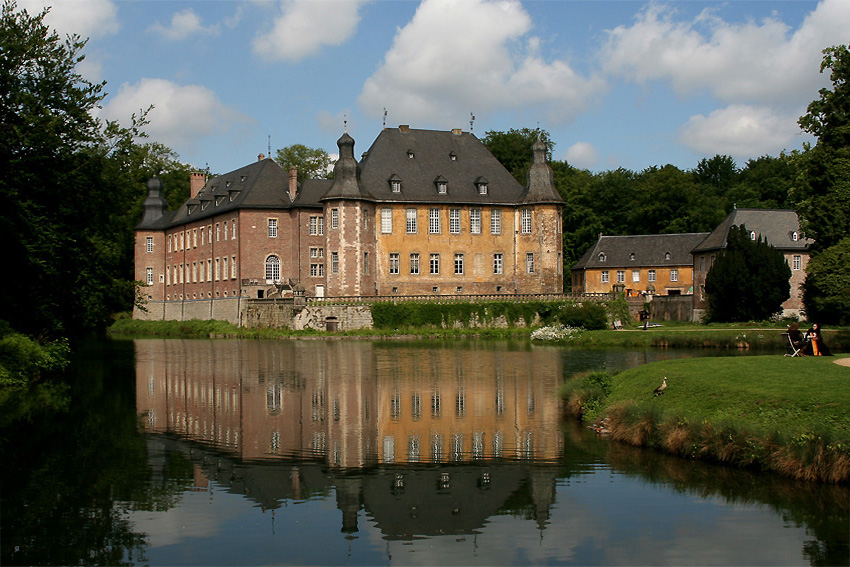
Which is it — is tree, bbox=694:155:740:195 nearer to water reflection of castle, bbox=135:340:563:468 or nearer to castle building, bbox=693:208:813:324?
castle building, bbox=693:208:813:324

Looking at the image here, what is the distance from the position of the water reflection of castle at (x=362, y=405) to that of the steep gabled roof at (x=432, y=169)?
24755 millimetres

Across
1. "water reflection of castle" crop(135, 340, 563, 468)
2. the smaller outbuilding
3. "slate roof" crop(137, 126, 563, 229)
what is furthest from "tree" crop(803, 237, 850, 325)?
the smaller outbuilding

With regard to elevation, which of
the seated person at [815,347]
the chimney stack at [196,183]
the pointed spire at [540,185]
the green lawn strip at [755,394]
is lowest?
the green lawn strip at [755,394]

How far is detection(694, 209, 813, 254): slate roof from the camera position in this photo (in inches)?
2188

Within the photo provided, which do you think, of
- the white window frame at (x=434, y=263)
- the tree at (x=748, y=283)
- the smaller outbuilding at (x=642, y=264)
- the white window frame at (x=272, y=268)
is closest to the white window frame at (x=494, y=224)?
the white window frame at (x=434, y=263)

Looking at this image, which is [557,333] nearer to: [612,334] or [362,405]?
[612,334]

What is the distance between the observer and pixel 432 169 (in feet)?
193

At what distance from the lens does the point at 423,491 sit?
11766 millimetres

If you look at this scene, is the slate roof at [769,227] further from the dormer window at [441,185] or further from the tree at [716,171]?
the tree at [716,171]

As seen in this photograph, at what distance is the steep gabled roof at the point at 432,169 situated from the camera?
57.1 m

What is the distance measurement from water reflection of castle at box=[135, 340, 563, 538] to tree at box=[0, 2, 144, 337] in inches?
133

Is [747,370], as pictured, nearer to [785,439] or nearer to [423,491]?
[785,439]

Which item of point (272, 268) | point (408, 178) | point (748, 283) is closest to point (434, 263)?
point (408, 178)

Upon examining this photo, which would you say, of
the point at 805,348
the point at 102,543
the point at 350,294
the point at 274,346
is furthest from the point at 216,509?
the point at 350,294
